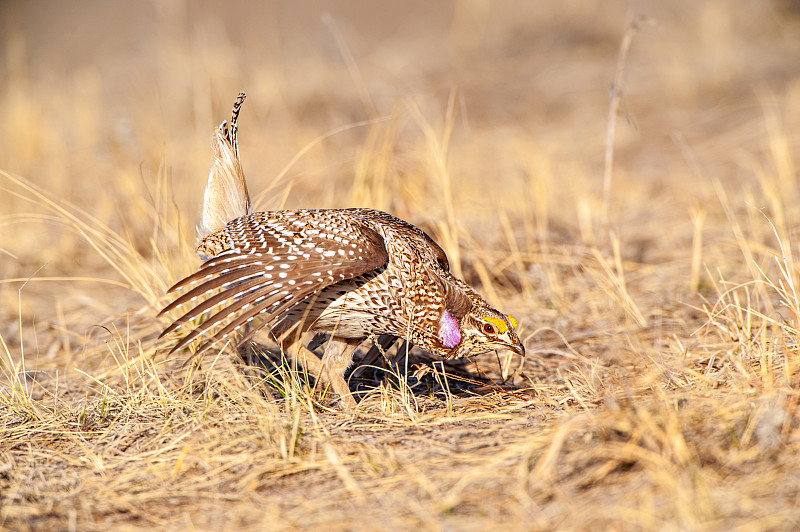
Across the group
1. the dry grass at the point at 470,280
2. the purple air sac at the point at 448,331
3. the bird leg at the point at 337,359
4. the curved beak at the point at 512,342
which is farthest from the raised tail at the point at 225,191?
the curved beak at the point at 512,342

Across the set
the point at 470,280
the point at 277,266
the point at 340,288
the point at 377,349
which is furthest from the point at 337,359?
the point at 470,280

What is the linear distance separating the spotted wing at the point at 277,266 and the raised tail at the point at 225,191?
60 centimetres

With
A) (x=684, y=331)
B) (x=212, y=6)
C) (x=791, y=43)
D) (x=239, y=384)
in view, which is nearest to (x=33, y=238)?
(x=239, y=384)

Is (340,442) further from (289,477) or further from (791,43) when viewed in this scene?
(791,43)

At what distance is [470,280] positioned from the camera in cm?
506

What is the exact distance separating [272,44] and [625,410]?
486 inches

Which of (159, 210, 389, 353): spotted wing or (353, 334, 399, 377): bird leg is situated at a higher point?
(159, 210, 389, 353): spotted wing

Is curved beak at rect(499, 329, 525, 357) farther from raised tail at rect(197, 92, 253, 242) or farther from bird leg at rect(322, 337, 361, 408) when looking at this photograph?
raised tail at rect(197, 92, 253, 242)

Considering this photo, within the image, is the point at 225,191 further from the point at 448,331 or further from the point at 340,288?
the point at 448,331

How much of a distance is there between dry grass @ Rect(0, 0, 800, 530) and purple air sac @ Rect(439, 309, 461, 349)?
20 cm

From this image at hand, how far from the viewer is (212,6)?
71.2 ft

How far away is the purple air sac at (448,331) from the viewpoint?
11.8ft

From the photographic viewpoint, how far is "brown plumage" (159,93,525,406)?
3.24 meters

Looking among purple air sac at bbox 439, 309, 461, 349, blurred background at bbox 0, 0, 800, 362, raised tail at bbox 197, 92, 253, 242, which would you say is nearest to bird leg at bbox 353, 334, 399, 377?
purple air sac at bbox 439, 309, 461, 349
